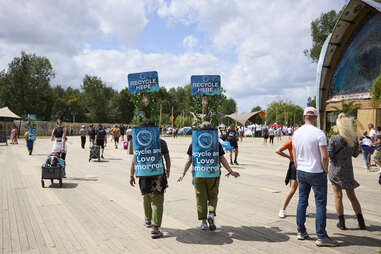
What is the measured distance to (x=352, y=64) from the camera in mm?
31156

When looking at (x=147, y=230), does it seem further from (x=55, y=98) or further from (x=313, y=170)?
Answer: (x=55, y=98)

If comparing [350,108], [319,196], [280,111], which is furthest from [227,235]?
[280,111]

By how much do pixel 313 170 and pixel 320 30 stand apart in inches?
1992

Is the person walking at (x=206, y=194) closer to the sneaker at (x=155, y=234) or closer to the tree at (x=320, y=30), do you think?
the sneaker at (x=155, y=234)

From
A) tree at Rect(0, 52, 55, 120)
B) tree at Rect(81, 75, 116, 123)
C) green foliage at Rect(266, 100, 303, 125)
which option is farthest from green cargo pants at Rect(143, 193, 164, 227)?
green foliage at Rect(266, 100, 303, 125)

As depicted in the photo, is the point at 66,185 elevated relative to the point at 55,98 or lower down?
lower down

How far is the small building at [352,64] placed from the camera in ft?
93.8

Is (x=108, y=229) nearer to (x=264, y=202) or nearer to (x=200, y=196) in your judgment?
(x=200, y=196)

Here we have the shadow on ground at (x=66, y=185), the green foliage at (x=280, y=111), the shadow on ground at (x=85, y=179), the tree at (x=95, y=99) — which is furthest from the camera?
the green foliage at (x=280, y=111)

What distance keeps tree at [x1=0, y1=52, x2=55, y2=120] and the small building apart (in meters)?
57.5

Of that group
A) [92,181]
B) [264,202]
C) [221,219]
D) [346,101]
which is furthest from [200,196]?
[346,101]

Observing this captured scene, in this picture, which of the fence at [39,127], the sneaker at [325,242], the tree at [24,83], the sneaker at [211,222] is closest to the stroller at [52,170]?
the sneaker at [211,222]

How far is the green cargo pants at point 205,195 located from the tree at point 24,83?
6875 cm

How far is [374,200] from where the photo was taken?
7.51 meters
